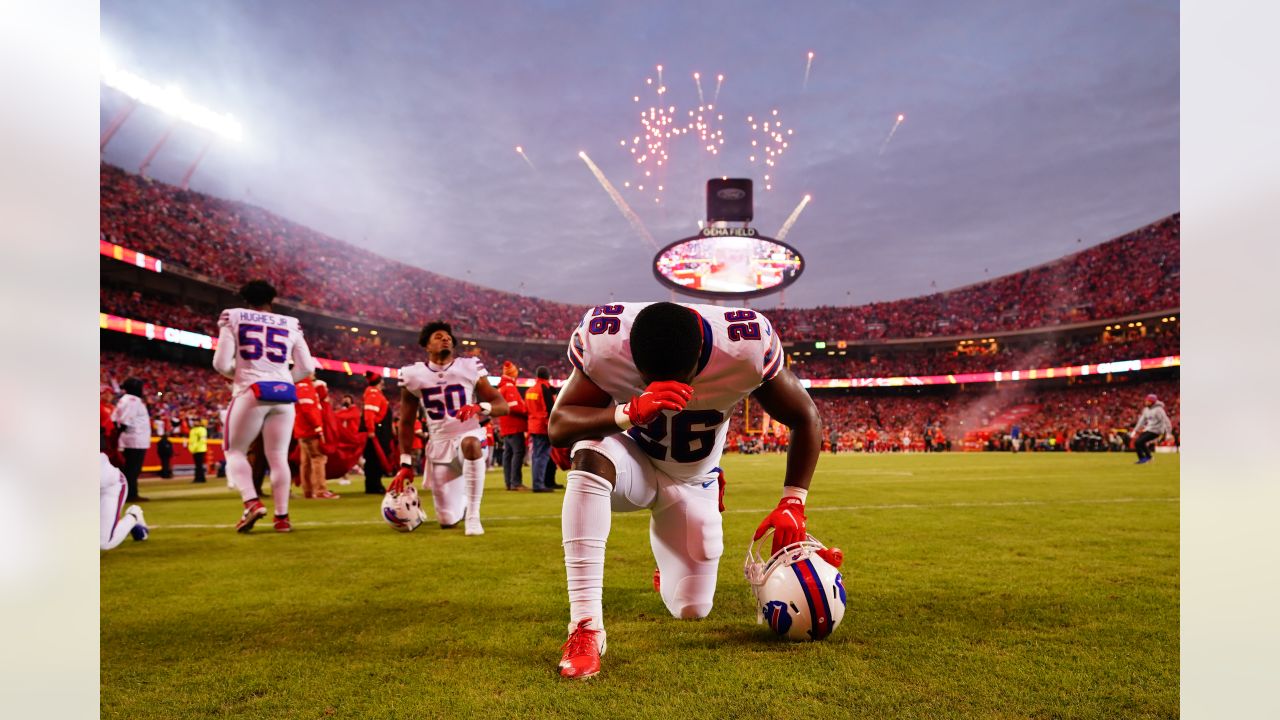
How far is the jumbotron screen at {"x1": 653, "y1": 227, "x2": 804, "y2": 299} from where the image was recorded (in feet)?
104

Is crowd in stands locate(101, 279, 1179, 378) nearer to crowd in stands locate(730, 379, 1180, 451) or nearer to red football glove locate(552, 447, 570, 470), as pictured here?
crowd in stands locate(730, 379, 1180, 451)

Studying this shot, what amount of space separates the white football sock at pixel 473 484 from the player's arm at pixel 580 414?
3.65 metres

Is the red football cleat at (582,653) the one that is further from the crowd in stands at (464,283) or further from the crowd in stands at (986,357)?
the crowd in stands at (986,357)

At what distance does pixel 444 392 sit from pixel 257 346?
1716 mm

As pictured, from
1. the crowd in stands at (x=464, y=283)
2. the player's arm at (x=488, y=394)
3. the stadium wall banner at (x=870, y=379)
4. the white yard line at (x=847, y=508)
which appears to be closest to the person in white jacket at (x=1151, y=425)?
the stadium wall banner at (x=870, y=379)

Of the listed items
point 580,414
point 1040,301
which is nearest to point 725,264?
point 580,414

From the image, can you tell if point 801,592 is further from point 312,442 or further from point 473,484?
point 312,442

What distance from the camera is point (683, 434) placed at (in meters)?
3.31

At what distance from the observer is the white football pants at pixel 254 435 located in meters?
6.41

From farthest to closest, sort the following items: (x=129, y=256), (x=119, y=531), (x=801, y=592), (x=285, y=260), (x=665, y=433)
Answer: (x=285, y=260) → (x=129, y=256) → (x=119, y=531) → (x=665, y=433) → (x=801, y=592)

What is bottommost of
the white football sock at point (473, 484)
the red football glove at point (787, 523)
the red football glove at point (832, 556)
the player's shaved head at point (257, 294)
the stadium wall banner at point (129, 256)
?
the white football sock at point (473, 484)

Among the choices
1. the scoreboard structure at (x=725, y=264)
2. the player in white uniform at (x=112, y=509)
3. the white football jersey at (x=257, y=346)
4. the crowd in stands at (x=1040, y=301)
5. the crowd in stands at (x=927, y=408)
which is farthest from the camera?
the crowd in stands at (x=1040, y=301)
